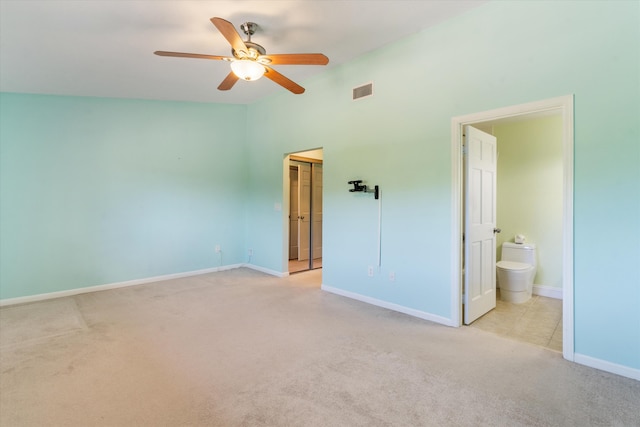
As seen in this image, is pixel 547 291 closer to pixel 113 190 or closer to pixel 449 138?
pixel 449 138

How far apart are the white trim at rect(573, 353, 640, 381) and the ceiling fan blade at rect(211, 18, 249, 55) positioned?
345 cm

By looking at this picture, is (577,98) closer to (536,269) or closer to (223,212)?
(536,269)

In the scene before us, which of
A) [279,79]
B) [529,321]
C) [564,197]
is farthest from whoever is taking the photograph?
[529,321]

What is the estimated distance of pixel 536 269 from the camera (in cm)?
408

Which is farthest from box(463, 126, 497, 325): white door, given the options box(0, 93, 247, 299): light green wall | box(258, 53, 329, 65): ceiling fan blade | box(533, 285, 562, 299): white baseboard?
box(0, 93, 247, 299): light green wall

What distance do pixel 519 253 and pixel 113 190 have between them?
570 cm

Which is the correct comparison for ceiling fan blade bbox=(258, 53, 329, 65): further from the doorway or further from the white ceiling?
the doorway

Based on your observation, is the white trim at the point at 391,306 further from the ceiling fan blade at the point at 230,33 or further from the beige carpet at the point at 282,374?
the ceiling fan blade at the point at 230,33

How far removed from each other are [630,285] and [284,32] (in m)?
3.44

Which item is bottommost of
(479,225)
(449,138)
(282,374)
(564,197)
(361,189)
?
(282,374)

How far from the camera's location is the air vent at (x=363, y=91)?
11.9 ft

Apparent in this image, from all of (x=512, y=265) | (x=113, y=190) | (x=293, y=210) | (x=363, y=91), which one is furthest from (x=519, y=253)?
(x=113, y=190)

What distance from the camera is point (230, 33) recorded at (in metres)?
2.15

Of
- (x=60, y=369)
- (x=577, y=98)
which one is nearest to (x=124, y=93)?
(x=60, y=369)
